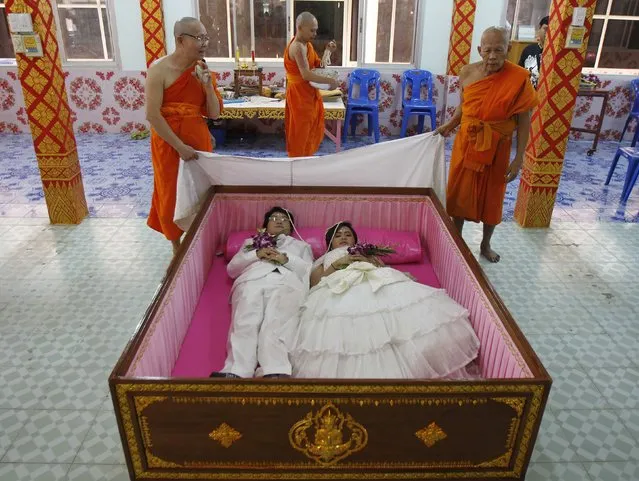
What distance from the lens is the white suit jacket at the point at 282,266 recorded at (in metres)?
2.85

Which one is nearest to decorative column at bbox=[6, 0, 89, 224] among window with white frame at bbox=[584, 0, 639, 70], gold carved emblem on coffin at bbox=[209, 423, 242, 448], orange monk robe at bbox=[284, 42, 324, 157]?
orange monk robe at bbox=[284, 42, 324, 157]

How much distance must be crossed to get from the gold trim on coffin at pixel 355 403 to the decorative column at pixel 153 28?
6564mm

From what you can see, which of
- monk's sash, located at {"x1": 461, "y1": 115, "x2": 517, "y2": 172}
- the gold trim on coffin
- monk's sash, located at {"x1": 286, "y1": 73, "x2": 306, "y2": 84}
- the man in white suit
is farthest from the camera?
monk's sash, located at {"x1": 286, "y1": 73, "x2": 306, "y2": 84}

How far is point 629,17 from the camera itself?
771cm

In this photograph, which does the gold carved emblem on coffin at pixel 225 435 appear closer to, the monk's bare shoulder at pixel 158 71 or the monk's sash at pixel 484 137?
the monk's bare shoulder at pixel 158 71

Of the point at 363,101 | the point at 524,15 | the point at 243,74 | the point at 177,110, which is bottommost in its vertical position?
the point at 363,101

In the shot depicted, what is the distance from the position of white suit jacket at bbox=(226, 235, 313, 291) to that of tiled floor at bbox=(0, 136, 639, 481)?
2.54ft

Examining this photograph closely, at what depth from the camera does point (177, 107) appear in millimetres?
3443

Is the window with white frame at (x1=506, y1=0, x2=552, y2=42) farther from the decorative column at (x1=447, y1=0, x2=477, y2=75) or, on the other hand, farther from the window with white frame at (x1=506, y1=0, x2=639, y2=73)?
the decorative column at (x1=447, y1=0, x2=477, y2=75)

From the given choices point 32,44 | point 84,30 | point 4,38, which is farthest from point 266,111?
point 4,38

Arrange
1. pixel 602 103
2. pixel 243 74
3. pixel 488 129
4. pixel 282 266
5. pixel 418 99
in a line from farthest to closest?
pixel 418 99
pixel 602 103
pixel 243 74
pixel 488 129
pixel 282 266

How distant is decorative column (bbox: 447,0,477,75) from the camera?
23.8 feet

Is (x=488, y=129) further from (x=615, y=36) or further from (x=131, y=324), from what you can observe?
(x=615, y=36)

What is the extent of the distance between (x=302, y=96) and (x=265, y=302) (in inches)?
112
